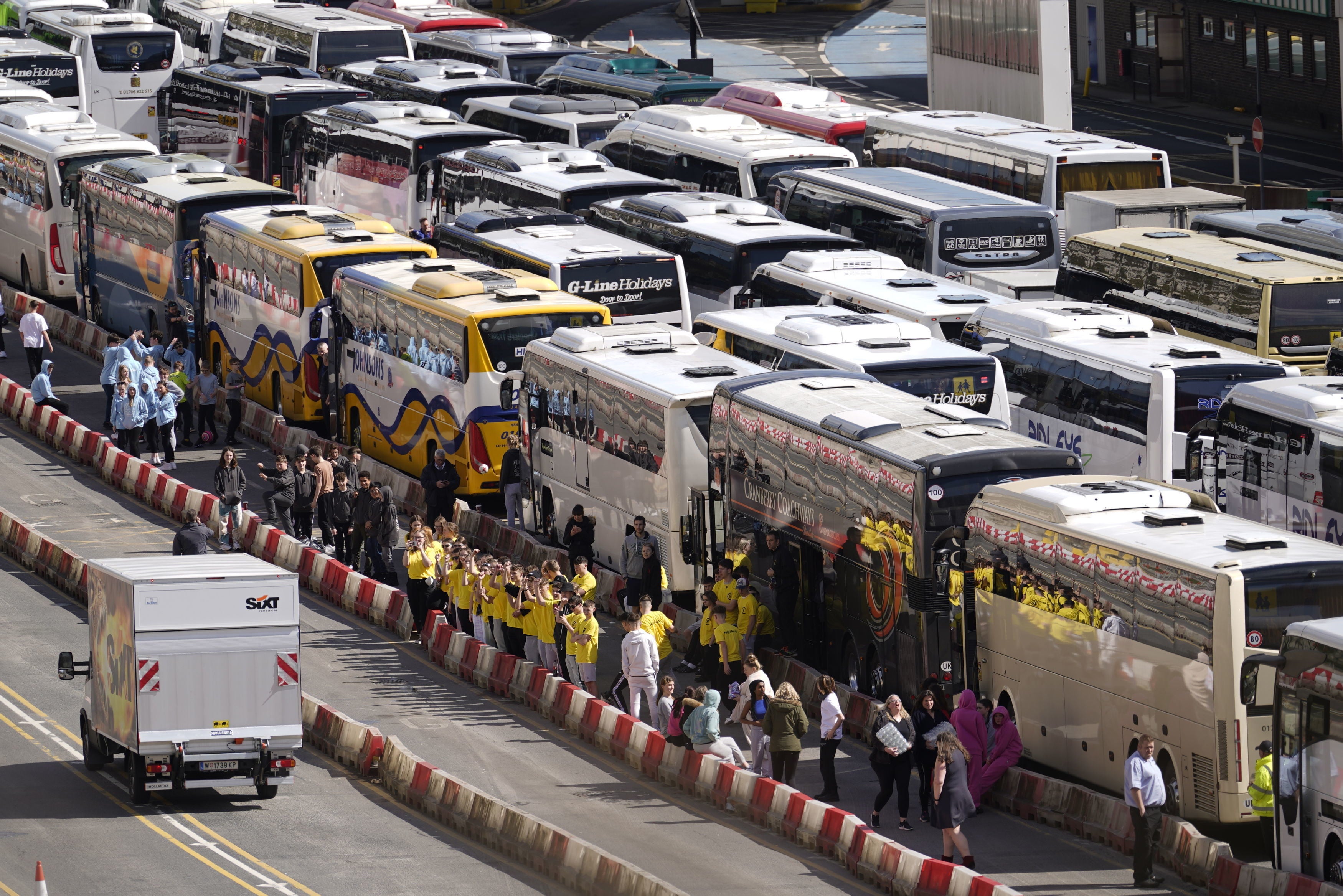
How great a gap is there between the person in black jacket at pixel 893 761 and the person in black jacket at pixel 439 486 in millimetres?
12198

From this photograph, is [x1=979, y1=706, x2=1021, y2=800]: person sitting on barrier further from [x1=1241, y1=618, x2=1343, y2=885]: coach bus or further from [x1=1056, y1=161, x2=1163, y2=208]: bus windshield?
[x1=1056, y1=161, x2=1163, y2=208]: bus windshield

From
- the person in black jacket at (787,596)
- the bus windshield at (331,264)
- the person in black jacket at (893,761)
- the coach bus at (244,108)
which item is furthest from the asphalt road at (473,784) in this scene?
the coach bus at (244,108)

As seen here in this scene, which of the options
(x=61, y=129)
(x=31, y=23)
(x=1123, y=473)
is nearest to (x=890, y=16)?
(x=31, y=23)

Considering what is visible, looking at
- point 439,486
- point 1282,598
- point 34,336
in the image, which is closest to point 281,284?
point 34,336

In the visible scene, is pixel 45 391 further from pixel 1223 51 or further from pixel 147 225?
pixel 1223 51

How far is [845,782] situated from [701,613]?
3.79 meters

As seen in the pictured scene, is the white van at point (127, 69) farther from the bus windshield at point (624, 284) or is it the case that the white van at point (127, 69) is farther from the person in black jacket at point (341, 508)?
the person in black jacket at point (341, 508)

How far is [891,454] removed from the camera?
26562mm

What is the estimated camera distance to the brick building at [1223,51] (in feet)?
244

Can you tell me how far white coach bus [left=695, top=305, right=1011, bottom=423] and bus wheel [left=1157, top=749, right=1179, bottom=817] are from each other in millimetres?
8963

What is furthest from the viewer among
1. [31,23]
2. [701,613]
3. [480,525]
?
[31,23]

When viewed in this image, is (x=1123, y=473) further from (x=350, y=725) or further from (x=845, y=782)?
Answer: (x=350, y=725)

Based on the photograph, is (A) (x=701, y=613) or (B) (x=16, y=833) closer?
(B) (x=16, y=833)

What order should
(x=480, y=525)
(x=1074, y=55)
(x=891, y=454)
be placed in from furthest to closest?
(x=1074, y=55), (x=480, y=525), (x=891, y=454)
